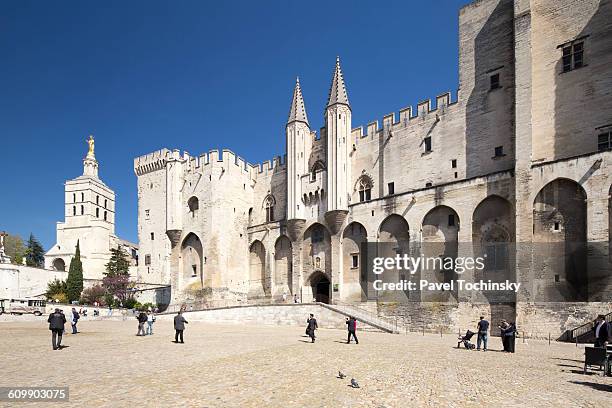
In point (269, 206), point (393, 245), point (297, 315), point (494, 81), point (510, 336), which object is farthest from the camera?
point (269, 206)

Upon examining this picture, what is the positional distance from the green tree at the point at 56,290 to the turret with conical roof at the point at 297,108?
104ft

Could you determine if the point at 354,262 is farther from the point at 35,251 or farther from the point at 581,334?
the point at 35,251

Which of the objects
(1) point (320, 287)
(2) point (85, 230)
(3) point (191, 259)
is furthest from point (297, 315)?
(2) point (85, 230)

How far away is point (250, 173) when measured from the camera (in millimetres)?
41594

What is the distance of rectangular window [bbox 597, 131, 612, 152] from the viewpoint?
22.9m

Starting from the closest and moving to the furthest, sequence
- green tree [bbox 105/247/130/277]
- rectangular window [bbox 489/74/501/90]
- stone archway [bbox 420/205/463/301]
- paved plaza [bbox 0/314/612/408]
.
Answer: paved plaza [bbox 0/314/612/408]
stone archway [bbox 420/205/463/301]
rectangular window [bbox 489/74/501/90]
green tree [bbox 105/247/130/277]

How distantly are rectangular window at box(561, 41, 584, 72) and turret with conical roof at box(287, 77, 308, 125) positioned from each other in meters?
20.0

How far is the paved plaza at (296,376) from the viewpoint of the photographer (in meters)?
7.27

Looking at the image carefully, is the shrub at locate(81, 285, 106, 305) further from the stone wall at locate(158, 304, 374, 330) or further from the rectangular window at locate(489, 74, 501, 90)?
the rectangular window at locate(489, 74, 501, 90)

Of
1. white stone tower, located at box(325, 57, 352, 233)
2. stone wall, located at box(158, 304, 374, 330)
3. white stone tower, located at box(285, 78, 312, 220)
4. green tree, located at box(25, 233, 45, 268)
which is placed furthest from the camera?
green tree, located at box(25, 233, 45, 268)

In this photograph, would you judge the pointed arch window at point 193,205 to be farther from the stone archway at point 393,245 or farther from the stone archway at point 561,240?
the stone archway at point 561,240

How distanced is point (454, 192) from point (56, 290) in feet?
142

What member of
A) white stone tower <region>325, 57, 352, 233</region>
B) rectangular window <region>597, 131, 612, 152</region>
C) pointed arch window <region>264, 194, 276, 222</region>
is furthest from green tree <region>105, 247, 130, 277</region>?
rectangular window <region>597, 131, 612, 152</region>

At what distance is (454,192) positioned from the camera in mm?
26188
